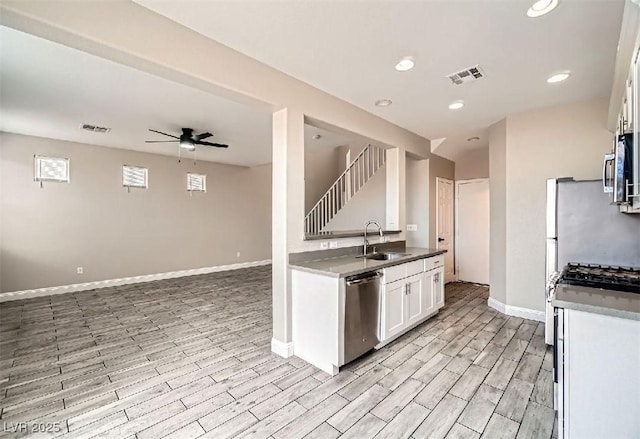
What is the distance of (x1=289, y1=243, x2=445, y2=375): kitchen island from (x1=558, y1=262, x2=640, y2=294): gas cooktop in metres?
1.42

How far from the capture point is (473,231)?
5.97 m

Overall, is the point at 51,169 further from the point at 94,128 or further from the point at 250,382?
the point at 250,382

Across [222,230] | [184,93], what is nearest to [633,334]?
[184,93]

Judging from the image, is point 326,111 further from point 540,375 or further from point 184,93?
point 540,375

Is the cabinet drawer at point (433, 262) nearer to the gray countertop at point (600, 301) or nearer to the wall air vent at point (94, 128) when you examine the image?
the gray countertop at point (600, 301)

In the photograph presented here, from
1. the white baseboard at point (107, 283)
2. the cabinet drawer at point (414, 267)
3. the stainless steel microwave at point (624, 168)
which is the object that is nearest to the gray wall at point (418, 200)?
the cabinet drawer at point (414, 267)

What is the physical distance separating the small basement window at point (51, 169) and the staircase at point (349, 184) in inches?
180

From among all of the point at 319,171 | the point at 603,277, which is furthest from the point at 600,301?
the point at 319,171

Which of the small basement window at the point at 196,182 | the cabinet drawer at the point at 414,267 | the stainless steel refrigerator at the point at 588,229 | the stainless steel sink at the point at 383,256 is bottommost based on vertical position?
the cabinet drawer at the point at 414,267

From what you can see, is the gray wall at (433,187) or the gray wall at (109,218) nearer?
the gray wall at (109,218)

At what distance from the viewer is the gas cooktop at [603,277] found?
176 cm

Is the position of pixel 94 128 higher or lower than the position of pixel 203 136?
higher

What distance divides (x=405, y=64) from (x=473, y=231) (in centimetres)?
436

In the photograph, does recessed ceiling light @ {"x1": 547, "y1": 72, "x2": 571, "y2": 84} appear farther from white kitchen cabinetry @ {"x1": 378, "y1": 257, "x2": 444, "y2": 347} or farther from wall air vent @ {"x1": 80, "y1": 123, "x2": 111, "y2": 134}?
wall air vent @ {"x1": 80, "y1": 123, "x2": 111, "y2": 134}
